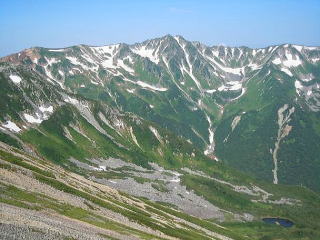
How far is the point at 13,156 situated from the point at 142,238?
71.5 meters

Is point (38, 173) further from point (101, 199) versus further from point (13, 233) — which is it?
point (13, 233)

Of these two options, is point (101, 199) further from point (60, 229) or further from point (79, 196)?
point (60, 229)

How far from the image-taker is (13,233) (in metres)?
78.0

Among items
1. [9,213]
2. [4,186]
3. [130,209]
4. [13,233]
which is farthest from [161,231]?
[13,233]

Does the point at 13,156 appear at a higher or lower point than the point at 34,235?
higher

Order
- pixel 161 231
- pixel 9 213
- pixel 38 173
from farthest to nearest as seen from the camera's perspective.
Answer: pixel 38 173 < pixel 161 231 < pixel 9 213

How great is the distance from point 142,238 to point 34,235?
135 ft

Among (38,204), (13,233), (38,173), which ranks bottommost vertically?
(13,233)

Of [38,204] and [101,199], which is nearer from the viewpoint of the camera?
[38,204]

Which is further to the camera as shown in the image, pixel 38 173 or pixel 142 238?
pixel 38 173

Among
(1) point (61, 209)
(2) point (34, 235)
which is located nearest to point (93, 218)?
(1) point (61, 209)

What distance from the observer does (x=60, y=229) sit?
92.6m

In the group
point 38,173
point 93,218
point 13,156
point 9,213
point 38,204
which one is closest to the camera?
point 9,213

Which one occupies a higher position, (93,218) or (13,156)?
(13,156)
